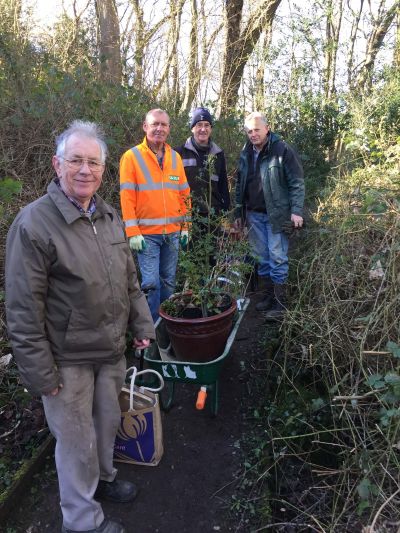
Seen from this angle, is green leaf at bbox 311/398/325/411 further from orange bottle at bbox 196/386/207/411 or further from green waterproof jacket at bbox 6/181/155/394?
green waterproof jacket at bbox 6/181/155/394

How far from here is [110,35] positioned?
7570 mm

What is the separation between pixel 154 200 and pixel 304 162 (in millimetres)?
6212

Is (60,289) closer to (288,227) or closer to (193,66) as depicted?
(288,227)

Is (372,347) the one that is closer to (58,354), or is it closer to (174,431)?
(174,431)

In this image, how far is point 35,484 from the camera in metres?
2.53

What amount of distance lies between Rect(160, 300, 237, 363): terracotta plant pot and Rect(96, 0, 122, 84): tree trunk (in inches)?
215

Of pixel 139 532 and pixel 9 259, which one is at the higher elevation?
pixel 9 259

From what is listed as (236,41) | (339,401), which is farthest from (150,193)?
(236,41)

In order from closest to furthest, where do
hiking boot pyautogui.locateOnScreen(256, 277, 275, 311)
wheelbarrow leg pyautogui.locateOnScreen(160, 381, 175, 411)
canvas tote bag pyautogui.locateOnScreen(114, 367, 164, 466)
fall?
canvas tote bag pyautogui.locateOnScreen(114, 367, 164, 466) → wheelbarrow leg pyautogui.locateOnScreen(160, 381, 175, 411) → hiking boot pyautogui.locateOnScreen(256, 277, 275, 311)

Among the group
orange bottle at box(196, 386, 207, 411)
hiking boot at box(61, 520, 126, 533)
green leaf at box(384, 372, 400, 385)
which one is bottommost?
hiking boot at box(61, 520, 126, 533)

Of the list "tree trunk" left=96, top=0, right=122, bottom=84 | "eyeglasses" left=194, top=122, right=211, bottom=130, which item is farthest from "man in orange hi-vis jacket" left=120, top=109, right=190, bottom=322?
"tree trunk" left=96, top=0, right=122, bottom=84

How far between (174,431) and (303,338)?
124 centimetres

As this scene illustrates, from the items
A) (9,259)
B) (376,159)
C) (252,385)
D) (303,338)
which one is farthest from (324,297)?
(376,159)

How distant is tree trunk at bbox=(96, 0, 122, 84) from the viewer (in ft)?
23.3
